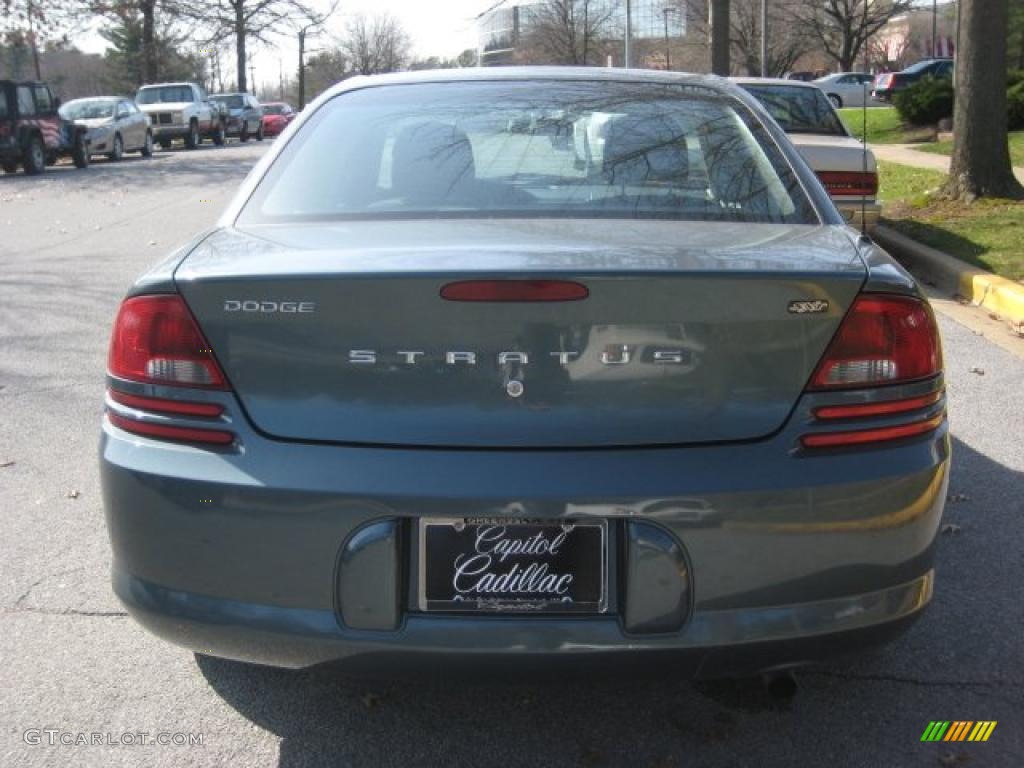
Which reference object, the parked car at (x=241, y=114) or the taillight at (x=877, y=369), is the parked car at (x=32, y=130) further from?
the taillight at (x=877, y=369)

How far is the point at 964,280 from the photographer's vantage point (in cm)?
869

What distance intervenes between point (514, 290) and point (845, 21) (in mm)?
66743

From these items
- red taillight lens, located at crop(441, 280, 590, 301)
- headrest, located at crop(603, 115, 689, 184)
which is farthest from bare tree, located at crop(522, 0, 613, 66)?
red taillight lens, located at crop(441, 280, 590, 301)

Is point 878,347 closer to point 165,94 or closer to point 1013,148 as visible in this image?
point 1013,148

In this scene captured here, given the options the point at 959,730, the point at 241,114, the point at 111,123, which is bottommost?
the point at 959,730

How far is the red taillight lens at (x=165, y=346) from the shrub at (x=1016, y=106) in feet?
74.9

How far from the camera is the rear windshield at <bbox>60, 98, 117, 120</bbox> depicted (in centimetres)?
2931

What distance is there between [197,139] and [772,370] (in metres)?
37.0

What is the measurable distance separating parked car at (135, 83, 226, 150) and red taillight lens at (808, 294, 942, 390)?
35587 mm

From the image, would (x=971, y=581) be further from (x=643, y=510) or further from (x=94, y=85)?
(x=94, y=85)

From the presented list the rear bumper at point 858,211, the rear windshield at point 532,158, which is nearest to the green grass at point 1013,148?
the rear bumper at point 858,211

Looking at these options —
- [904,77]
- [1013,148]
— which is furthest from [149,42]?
[1013,148]

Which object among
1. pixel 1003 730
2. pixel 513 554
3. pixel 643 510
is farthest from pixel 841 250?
pixel 1003 730

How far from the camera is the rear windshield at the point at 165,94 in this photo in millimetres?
37375
